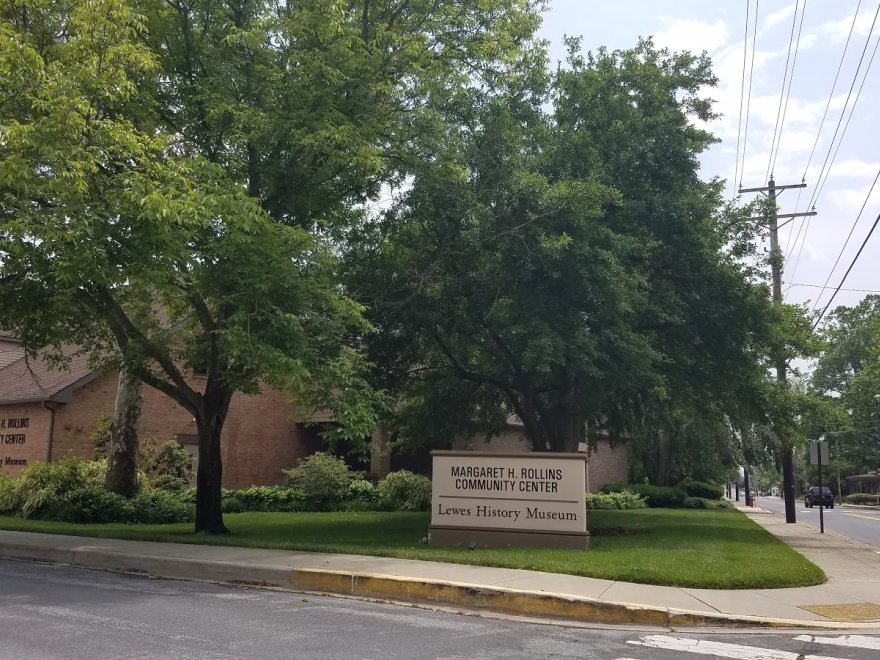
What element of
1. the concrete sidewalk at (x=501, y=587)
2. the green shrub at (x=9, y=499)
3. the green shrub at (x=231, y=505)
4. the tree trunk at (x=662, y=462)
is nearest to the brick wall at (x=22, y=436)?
the green shrub at (x=9, y=499)

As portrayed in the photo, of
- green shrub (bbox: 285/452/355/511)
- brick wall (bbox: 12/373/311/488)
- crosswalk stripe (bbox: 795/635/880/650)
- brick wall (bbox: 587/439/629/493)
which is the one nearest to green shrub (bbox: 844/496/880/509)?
brick wall (bbox: 587/439/629/493)

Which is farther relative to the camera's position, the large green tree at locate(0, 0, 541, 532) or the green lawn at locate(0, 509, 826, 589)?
the green lawn at locate(0, 509, 826, 589)

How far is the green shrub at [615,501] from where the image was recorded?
31156 millimetres

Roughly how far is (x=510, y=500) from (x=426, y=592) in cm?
459

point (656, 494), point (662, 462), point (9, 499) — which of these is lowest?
point (656, 494)

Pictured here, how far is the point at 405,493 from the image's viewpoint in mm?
25125

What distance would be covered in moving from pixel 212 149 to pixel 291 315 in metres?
4.39

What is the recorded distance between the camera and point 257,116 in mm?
12789

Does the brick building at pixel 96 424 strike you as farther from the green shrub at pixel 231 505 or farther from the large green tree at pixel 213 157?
the large green tree at pixel 213 157

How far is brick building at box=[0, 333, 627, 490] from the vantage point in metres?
23.3

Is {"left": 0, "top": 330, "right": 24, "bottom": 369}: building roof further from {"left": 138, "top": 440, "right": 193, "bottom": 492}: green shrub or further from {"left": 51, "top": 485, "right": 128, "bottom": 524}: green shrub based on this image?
{"left": 51, "top": 485, "right": 128, "bottom": 524}: green shrub

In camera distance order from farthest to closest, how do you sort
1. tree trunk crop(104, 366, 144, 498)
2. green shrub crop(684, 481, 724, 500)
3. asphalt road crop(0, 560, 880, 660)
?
green shrub crop(684, 481, 724, 500), tree trunk crop(104, 366, 144, 498), asphalt road crop(0, 560, 880, 660)

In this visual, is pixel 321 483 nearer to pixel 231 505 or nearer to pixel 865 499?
pixel 231 505

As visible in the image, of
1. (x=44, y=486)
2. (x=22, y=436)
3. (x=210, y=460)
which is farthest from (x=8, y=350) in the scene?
(x=210, y=460)
